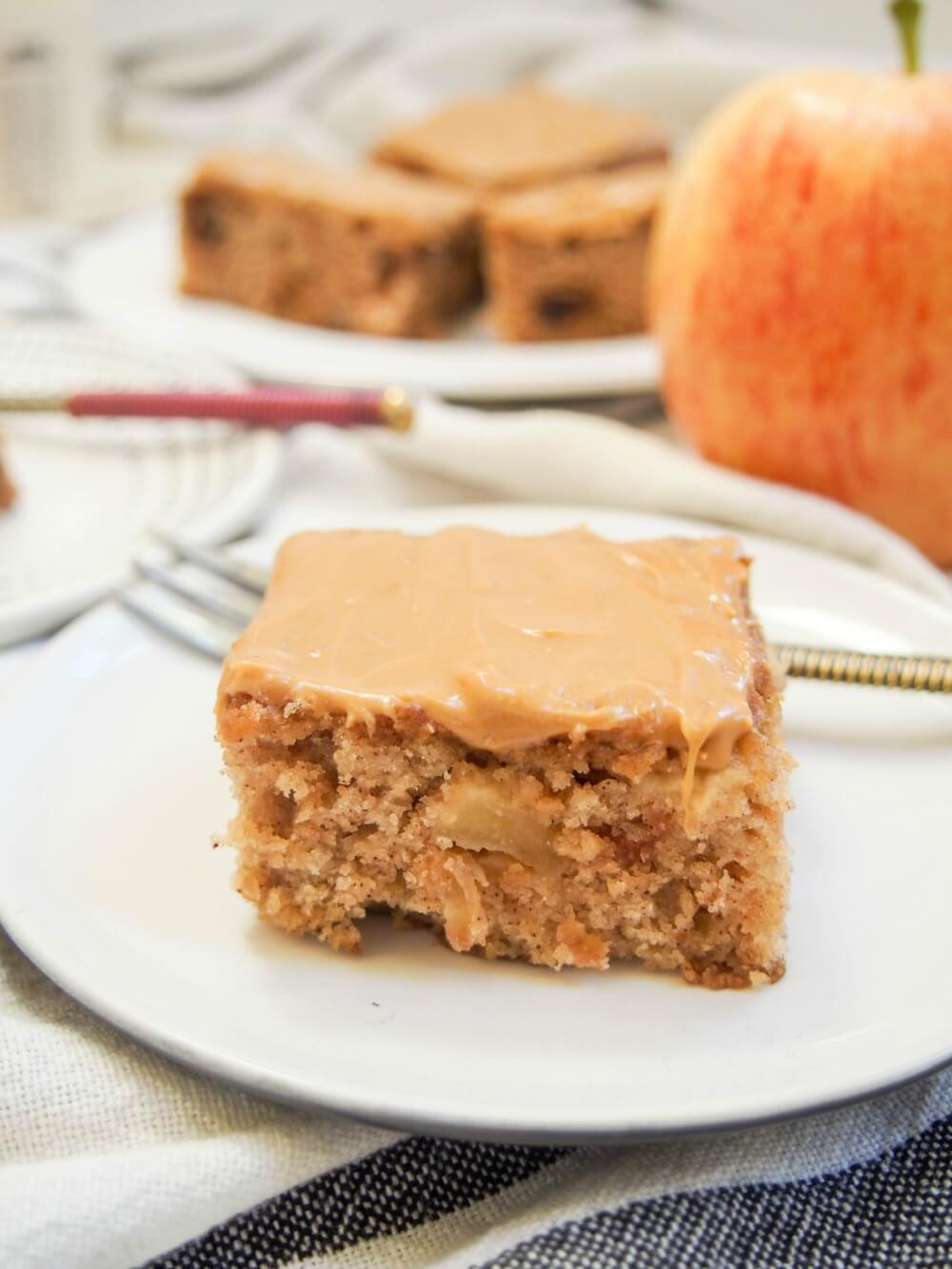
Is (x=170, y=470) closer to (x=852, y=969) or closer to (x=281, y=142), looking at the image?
(x=852, y=969)

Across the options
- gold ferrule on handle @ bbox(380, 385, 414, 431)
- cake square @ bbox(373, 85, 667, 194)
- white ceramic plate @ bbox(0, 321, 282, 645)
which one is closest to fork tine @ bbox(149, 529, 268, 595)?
white ceramic plate @ bbox(0, 321, 282, 645)

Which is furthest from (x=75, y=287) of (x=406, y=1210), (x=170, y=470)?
(x=406, y=1210)

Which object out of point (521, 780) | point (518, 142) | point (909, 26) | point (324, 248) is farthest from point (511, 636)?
point (518, 142)

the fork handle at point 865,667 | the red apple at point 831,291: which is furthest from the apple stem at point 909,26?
the fork handle at point 865,667

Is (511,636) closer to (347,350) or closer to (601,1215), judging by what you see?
(601,1215)

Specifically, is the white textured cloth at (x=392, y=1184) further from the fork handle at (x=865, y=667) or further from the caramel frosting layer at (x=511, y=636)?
the fork handle at (x=865, y=667)
